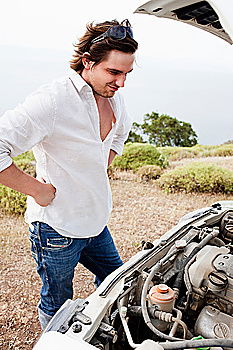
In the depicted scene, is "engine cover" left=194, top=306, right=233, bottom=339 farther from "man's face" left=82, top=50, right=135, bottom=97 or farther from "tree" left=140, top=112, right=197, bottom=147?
"tree" left=140, top=112, right=197, bottom=147

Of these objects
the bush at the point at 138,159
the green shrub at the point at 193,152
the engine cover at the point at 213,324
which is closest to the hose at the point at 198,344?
the engine cover at the point at 213,324

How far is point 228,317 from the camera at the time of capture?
1290 millimetres

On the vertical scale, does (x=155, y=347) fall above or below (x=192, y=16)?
below

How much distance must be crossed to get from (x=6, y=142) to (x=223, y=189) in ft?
16.9

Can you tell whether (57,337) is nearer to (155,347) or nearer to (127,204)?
(155,347)

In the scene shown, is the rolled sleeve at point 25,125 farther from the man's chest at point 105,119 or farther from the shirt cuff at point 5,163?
the man's chest at point 105,119

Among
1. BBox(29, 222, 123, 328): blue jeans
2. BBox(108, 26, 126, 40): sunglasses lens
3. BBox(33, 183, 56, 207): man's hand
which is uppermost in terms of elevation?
BBox(108, 26, 126, 40): sunglasses lens

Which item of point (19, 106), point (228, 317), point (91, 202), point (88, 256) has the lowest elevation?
point (88, 256)

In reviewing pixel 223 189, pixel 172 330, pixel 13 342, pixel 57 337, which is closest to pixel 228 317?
pixel 172 330

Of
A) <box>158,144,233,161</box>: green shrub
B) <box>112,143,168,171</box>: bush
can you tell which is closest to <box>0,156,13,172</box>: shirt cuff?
<box>112,143,168,171</box>: bush

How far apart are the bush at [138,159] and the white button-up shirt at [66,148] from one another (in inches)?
214

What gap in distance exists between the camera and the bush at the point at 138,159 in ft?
23.5

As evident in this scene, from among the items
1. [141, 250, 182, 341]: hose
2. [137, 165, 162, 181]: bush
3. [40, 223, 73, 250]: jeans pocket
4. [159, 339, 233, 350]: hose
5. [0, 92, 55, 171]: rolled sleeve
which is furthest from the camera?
[137, 165, 162, 181]: bush

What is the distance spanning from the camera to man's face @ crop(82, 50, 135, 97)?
1.44 metres
